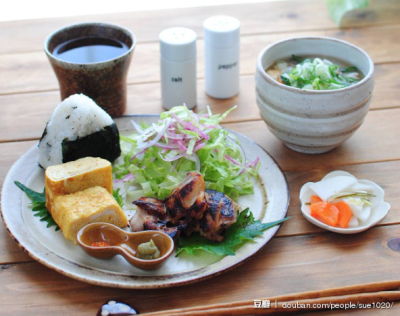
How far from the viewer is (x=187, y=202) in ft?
5.61

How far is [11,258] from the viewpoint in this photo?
5.51 ft

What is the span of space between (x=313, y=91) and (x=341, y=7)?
127 cm

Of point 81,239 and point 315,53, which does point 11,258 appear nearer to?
point 81,239

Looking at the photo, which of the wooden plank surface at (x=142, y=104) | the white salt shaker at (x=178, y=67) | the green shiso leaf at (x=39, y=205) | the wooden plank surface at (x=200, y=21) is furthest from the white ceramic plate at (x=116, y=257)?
the wooden plank surface at (x=200, y=21)

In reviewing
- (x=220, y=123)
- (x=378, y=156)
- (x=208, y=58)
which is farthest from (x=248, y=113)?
(x=378, y=156)

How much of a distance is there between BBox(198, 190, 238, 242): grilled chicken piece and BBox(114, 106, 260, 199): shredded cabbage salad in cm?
17

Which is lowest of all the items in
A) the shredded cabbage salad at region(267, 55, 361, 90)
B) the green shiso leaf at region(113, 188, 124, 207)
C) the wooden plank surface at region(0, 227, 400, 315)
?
the wooden plank surface at region(0, 227, 400, 315)

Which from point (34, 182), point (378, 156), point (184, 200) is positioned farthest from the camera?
point (378, 156)

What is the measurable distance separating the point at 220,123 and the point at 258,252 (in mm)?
816

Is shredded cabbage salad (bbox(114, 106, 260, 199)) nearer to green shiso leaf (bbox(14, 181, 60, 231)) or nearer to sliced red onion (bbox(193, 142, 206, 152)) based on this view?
sliced red onion (bbox(193, 142, 206, 152))

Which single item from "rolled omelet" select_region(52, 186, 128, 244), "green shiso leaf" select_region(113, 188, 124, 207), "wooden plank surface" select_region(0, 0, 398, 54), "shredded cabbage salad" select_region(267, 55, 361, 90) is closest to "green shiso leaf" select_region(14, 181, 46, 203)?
"rolled omelet" select_region(52, 186, 128, 244)

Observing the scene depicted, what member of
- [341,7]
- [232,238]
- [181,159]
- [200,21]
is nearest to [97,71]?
[181,159]

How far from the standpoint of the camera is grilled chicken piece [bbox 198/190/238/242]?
169 cm

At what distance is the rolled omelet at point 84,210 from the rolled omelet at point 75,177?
0.02 metres
